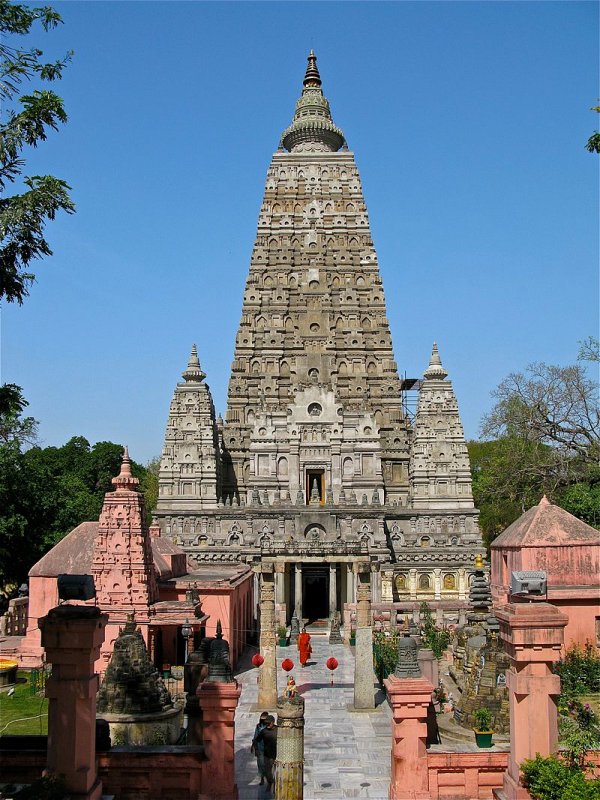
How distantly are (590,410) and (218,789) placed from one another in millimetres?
34485

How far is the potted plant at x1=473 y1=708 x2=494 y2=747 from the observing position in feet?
56.1

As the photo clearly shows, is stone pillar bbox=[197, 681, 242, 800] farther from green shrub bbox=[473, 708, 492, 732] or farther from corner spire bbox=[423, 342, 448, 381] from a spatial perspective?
corner spire bbox=[423, 342, 448, 381]

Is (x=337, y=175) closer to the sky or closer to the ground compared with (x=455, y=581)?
closer to the sky

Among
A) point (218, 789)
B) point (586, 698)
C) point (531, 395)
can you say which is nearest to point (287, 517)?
point (531, 395)

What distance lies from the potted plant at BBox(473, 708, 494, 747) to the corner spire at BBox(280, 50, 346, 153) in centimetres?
5926

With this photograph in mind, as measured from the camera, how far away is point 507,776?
42.1 ft

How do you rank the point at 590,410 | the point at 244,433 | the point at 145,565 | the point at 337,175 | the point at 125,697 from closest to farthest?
the point at 125,697 → the point at 145,565 → the point at 590,410 → the point at 244,433 → the point at 337,175

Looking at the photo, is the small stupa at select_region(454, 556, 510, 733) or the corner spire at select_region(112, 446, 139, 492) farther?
the corner spire at select_region(112, 446, 139, 492)

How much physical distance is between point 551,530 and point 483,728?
429 inches

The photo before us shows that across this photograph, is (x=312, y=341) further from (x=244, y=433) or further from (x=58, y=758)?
(x=58, y=758)

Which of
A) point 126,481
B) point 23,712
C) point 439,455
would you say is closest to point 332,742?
point 23,712

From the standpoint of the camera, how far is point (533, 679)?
12.3 metres

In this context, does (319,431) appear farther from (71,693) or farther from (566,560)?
(71,693)

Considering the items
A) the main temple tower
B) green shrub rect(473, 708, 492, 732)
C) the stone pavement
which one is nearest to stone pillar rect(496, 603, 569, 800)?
the stone pavement
